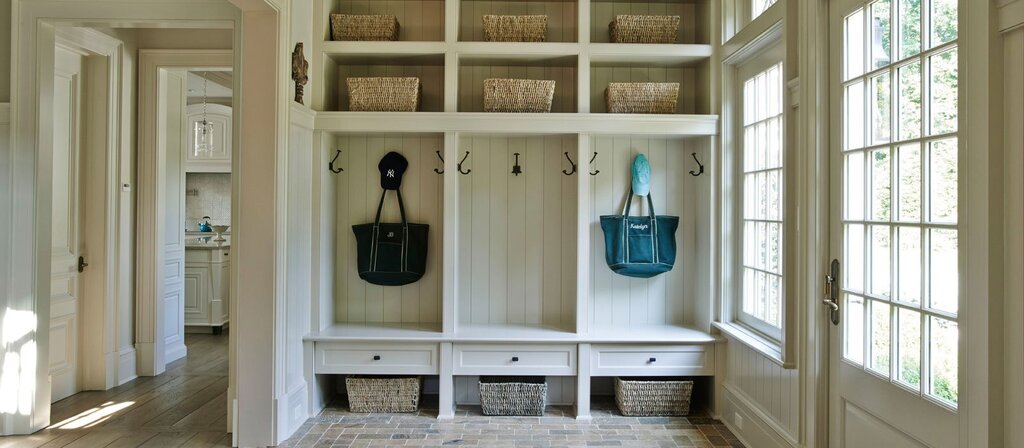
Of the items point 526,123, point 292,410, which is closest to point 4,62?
point 292,410

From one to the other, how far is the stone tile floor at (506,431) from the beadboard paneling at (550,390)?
149 mm

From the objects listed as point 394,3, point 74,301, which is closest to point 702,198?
point 394,3

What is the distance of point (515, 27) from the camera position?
3.55 m

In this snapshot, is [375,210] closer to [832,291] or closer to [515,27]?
[515,27]

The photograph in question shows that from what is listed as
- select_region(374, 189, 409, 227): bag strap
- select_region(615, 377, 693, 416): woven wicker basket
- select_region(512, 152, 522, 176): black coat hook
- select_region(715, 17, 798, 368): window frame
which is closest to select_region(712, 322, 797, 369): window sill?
select_region(715, 17, 798, 368): window frame

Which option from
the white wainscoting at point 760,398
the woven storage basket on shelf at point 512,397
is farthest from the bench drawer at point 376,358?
the white wainscoting at point 760,398

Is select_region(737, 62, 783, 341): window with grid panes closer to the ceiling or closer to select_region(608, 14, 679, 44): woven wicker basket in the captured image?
select_region(608, 14, 679, 44): woven wicker basket

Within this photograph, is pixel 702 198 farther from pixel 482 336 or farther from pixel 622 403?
pixel 482 336

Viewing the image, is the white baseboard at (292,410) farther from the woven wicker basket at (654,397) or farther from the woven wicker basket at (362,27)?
the woven wicker basket at (362,27)

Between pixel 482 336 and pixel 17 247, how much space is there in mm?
2533

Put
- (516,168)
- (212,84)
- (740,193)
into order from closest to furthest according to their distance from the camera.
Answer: (740,193), (516,168), (212,84)

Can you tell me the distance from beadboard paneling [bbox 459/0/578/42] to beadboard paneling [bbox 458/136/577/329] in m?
0.71

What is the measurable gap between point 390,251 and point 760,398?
2280 mm

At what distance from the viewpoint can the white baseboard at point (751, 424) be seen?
2.66 metres
